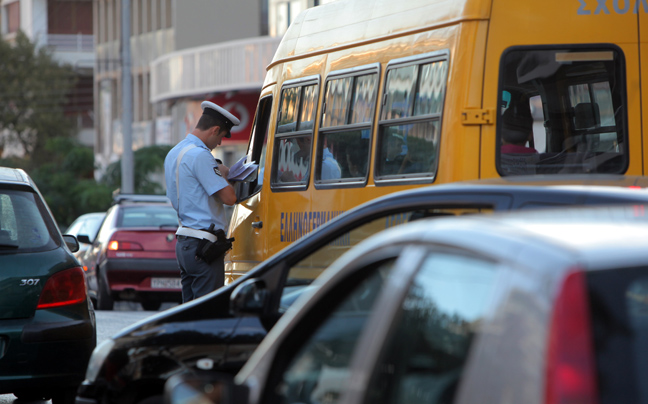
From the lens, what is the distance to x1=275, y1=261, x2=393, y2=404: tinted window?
112 inches

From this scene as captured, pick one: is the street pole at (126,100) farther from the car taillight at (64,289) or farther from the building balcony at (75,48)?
the building balcony at (75,48)

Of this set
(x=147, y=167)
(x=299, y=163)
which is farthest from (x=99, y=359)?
(x=147, y=167)

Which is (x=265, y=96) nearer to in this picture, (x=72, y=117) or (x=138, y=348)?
(x=138, y=348)

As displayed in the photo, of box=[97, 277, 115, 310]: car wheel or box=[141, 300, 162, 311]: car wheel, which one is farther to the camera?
box=[141, 300, 162, 311]: car wheel

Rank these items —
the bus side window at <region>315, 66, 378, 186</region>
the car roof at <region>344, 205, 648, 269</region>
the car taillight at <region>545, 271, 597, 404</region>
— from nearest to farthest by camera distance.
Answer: the car taillight at <region>545, 271, 597, 404</region>, the car roof at <region>344, 205, 648, 269</region>, the bus side window at <region>315, 66, 378, 186</region>

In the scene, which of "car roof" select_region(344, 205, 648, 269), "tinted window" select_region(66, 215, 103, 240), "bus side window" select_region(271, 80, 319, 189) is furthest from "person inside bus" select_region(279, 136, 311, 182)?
"tinted window" select_region(66, 215, 103, 240)

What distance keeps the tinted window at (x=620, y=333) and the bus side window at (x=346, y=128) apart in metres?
4.96

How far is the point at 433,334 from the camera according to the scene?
8.11 feet

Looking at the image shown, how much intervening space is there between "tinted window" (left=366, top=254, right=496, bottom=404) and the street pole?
2334cm

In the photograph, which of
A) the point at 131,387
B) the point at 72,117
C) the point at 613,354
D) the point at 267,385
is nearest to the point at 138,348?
the point at 131,387

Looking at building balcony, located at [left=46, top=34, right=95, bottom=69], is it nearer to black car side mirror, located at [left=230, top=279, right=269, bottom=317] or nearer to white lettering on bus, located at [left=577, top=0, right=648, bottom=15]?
white lettering on bus, located at [left=577, top=0, right=648, bottom=15]

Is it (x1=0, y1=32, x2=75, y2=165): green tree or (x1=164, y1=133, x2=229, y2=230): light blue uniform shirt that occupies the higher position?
(x1=0, y1=32, x2=75, y2=165): green tree

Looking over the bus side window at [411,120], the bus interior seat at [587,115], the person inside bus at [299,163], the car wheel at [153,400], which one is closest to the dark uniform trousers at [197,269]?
the person inside bus at [299,163]

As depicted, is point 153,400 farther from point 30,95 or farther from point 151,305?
point 30,95
